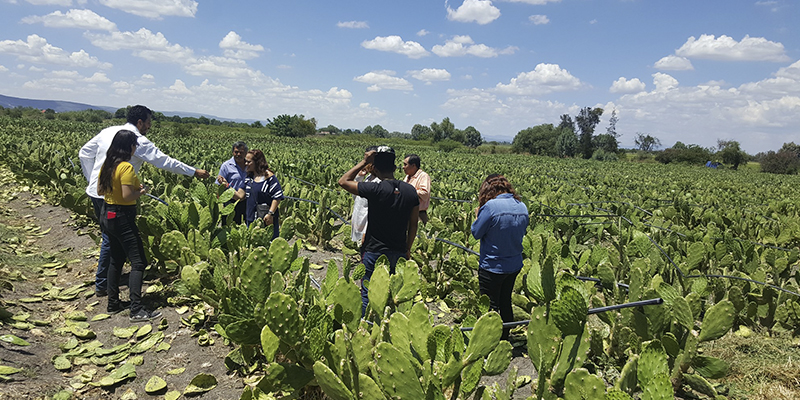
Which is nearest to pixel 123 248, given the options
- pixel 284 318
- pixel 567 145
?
pixel 284 318

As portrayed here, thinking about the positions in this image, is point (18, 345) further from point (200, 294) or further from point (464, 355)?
point (464, 355)

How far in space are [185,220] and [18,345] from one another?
5.08 ft

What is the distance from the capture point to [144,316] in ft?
11.6

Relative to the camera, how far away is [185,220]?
13.6 ft

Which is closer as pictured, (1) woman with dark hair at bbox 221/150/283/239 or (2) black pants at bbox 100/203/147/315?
(2) black pants at bbox 100/203/147/315

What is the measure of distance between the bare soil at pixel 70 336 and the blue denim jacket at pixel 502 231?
81 cm

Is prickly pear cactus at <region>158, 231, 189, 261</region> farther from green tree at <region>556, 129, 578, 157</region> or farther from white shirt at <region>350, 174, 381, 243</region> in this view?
green tree at <region>556, 129, 578, 157</region>

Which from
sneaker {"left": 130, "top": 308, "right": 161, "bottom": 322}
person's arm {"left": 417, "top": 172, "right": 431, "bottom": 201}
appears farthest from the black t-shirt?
sneaker {"left": 130, "top": 308, "right": 161, "bottom": 322}

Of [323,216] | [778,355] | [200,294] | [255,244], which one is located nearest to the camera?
[200,294]

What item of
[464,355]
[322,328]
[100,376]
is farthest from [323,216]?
[464,355]

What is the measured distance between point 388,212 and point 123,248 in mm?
2329

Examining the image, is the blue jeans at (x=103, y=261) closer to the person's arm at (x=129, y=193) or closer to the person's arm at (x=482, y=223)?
the person's arm at (x=129, y=193)

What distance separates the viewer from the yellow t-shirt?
345cm

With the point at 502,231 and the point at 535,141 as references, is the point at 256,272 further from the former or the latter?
the point at 535,141
